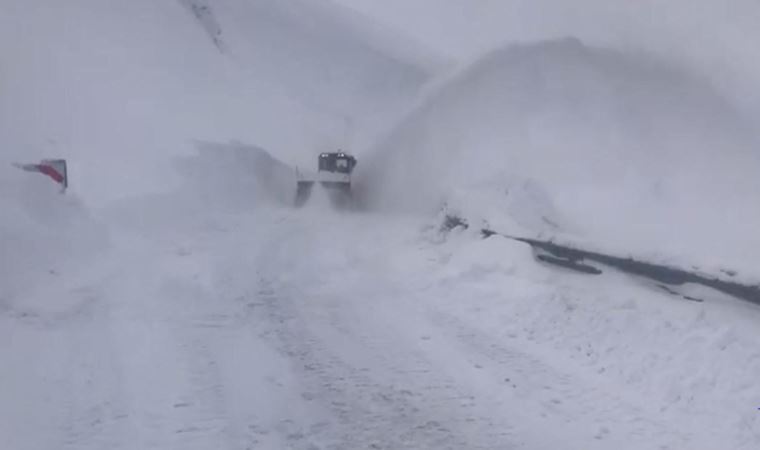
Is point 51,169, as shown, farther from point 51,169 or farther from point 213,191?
point 213,191

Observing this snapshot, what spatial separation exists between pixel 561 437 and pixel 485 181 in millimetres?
9515

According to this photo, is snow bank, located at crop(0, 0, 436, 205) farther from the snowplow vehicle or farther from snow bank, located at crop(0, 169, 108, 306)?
the snowplow vehicle

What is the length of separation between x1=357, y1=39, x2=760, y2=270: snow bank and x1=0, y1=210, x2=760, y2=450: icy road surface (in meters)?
1.82

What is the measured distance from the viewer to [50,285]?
29.7ft

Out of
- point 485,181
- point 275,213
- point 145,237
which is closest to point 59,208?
point 145,237

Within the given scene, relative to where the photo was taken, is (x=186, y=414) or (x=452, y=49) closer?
(x=186, y=414)

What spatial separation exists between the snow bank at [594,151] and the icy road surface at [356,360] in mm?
1822

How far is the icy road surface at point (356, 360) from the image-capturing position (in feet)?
17.3

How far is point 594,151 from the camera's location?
48.2ft

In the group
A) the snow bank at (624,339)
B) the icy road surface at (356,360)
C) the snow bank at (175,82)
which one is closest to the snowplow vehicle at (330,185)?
the snow bank at (175,82)

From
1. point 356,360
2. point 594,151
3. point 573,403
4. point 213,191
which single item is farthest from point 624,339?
point 213,191

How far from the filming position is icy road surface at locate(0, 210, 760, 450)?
17.3 ft

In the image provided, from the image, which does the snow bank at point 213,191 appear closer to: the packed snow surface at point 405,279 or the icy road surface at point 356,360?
the packed snow surface at point 405,279

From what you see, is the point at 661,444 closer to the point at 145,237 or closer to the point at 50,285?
the point at 50,285
